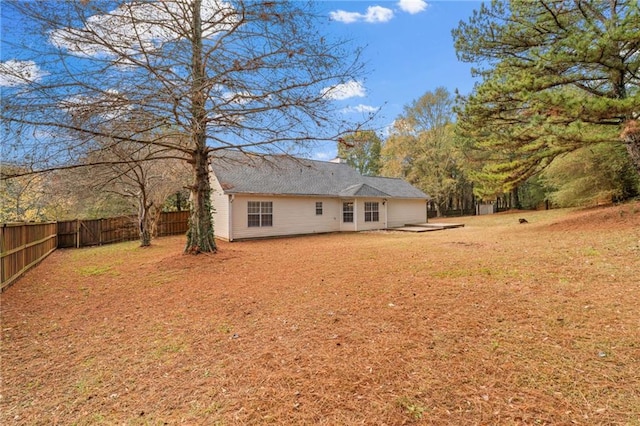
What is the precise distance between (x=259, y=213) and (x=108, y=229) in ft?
26.8

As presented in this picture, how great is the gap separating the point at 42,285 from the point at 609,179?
22180mm

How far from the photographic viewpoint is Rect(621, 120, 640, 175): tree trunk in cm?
743

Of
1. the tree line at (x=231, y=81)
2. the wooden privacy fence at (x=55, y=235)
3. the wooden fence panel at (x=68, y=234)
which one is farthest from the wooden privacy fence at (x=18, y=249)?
the wooden fence panel at (x=68, y=234)

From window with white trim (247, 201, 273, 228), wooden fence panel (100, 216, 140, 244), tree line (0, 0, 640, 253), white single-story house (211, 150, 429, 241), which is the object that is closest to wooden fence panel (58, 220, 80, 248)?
wooden fence panel (100, 216, 140, 244)

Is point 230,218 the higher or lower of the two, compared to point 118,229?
higher

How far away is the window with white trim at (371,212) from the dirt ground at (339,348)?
11.6 metres

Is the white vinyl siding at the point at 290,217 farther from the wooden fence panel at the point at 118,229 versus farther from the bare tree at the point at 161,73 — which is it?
the bare tree at the point at 161,73

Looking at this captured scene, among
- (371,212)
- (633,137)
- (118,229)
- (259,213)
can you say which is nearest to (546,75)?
(633,137)

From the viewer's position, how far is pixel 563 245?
23.6 ft

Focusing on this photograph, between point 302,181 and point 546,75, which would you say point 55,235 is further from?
point 546,75

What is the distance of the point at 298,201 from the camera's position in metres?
15.3

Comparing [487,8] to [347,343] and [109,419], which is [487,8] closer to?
[347,343]

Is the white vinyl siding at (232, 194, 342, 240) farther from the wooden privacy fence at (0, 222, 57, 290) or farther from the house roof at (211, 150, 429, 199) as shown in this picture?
the wooden privacy fence at (0, 222, 57, 290)

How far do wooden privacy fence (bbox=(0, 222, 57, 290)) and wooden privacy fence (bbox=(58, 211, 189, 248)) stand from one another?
4976 millimetres
